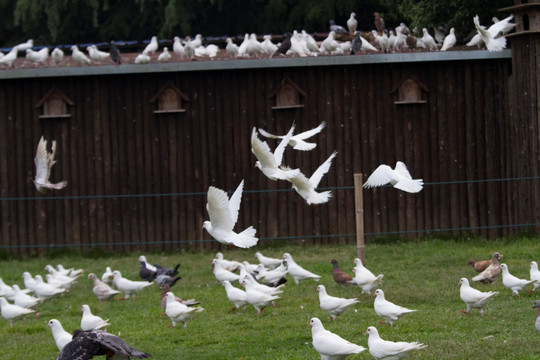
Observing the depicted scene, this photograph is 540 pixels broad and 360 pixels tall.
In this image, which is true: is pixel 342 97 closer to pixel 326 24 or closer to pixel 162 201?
pixel 162 201

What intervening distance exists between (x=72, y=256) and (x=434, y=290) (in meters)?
8.87

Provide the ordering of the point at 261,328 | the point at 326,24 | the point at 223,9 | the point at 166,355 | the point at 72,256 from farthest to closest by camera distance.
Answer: the point at 223,9 → the point at 326,24 → the point at 72,256 → the point at 261,328 → the point at 166,355

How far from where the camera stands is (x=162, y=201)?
19688mm

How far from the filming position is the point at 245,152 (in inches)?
765

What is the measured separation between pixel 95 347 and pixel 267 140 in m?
11.0

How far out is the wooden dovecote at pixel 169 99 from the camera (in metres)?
19.6

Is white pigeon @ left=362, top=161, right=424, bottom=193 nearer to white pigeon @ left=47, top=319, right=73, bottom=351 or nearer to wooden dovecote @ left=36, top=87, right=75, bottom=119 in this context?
white pigeon @ left=47, top=319, right=73, bottom=351

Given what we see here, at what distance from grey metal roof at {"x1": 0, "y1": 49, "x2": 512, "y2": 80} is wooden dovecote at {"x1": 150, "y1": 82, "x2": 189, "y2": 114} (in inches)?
18.3

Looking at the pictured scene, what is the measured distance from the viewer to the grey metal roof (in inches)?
734

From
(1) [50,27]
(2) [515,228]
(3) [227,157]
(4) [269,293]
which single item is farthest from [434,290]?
(1) [50,27]

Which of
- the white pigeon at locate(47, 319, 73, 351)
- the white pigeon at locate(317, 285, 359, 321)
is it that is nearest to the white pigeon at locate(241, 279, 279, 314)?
the white pigeon at locate(317, 285, 359, 321)

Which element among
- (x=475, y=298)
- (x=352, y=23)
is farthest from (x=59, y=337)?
(x=352, y=23)

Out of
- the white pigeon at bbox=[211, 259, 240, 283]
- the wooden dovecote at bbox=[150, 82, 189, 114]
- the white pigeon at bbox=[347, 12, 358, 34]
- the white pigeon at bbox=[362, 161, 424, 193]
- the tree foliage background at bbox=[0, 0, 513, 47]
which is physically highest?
the tree foliage background at bbox=[0, 0, 513, 47]

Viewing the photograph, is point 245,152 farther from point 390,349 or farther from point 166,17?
point 166,17
